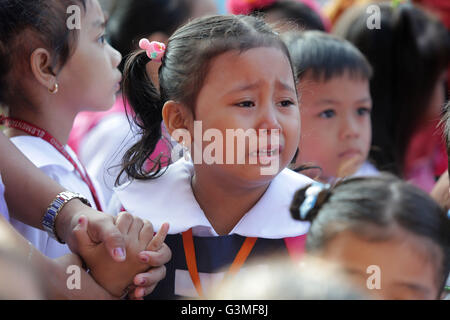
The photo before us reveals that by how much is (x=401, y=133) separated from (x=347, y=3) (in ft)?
3.45

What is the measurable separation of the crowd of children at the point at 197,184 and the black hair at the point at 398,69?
1.44ft

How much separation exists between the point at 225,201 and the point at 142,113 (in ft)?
1.03

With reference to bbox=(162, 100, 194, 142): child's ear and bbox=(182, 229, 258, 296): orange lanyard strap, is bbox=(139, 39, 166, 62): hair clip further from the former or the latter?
bbox=(182, 229, 258, 296): orange lanyard strap

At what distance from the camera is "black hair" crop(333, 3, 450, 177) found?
229 centimetres

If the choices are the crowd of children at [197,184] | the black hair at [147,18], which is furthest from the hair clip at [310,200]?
the black hair at [147,18]

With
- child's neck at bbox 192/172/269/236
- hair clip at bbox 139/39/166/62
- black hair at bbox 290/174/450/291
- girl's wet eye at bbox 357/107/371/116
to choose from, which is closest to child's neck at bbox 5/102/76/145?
hair clip at bbox 139/39/166/62

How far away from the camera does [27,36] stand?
1451 mm

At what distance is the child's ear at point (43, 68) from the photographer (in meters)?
1.46

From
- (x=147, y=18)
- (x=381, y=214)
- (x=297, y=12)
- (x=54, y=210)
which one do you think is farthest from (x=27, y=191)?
(x=297, y=12)

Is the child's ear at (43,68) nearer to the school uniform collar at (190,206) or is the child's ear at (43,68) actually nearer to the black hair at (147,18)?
the school uniform collar at (190,206)

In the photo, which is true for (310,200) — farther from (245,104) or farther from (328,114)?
(328,114)

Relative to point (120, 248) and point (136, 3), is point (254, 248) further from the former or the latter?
point (136, 3)

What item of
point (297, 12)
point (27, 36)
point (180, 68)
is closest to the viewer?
point (180, 68)

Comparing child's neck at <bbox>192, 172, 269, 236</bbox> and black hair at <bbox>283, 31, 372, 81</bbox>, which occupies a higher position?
black hair at <bbox>283, 31, 372, 81</bbox>
